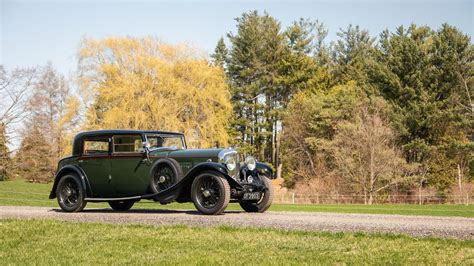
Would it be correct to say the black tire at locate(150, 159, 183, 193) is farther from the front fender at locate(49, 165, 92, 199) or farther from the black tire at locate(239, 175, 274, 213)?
the front fender at locate(49, 165, 92, 199)

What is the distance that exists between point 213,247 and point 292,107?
2095 inches

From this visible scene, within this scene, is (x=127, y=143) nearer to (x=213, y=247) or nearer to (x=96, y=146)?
(x=96, y=146)

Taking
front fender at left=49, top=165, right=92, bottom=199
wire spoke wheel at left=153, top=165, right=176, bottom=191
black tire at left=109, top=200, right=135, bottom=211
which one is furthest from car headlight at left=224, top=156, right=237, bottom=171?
black tire at left=109, top=200, right=135, bottom=211

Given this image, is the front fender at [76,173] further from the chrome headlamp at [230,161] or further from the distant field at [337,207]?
the distant field at [337,207]

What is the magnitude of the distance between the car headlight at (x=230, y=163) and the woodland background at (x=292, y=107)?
26.5 m

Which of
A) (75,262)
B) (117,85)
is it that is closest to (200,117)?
(117,85)

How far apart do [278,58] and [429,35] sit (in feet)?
61.2

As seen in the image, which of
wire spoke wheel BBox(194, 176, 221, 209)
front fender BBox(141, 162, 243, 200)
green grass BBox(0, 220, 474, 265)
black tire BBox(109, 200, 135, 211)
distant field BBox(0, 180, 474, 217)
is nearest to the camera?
green grass BBox(0, 220, 474, 265)

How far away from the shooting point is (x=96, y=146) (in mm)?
14125

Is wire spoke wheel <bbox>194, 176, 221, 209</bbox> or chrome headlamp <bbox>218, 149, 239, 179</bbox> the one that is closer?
wire spoke wheel <bbox>194, 176, 221, 209</bbox>

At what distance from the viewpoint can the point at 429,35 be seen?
193 ft

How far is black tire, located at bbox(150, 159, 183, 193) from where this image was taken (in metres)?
12.8

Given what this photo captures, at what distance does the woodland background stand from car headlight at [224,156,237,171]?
86.9 feet

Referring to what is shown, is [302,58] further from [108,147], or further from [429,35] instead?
[108,147]
